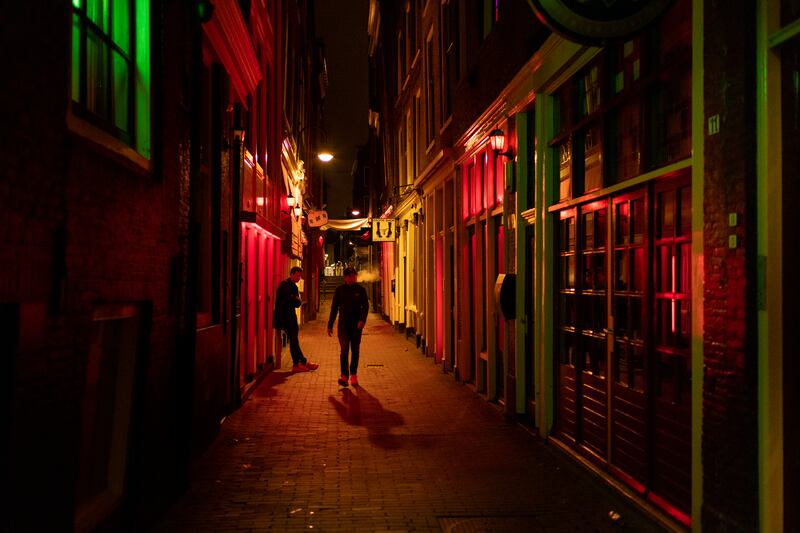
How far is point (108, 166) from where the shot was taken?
4.19m

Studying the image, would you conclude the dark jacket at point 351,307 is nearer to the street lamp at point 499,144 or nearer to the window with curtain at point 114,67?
the street lamp at point 499,144

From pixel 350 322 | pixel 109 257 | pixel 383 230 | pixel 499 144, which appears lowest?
pixel 350 322

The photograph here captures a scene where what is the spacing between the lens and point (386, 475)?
21.3 feet

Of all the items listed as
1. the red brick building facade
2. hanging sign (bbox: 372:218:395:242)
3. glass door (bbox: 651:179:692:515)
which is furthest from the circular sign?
hanging sign (bbox: 372:218:395:242)

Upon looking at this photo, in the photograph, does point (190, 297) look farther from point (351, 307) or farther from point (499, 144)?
point (351, 307)

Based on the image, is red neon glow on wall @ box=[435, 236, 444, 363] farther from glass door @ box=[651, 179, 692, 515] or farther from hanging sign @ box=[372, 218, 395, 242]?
glass door @ box=[651, 179, 692, 515]

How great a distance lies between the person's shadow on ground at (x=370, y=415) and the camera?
7.98 metres

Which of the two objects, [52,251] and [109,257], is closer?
[52,251]

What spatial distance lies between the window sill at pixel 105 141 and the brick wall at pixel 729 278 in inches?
147

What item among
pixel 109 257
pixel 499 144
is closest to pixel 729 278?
pixel 109 257

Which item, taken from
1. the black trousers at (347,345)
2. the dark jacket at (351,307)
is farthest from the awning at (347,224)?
the black trousers at (347,345)

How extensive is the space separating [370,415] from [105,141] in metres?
6.04

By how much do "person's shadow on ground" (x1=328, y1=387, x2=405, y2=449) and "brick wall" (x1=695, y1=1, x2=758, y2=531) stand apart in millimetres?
3975

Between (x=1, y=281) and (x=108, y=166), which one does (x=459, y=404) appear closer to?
(x=108, y=166)
